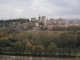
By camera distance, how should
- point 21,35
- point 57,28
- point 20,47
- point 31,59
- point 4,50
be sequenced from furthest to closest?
point 57,28, point 21,35, point 4,50, point 20,47, point 31,59

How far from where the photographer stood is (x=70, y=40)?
17188 millimetres

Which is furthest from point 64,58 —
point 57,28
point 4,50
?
point 57,28

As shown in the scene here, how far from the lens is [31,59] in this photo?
1423 centimetres

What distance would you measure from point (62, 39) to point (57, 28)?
15186mm

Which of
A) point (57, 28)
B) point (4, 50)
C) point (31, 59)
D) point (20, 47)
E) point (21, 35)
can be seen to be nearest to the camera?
point (31, 59)

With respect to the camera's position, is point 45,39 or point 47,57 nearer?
point 47,57

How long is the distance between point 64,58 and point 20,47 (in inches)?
157

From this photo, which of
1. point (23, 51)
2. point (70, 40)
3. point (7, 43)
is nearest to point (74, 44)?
point (70, 40)

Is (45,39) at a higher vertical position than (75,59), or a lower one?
higher

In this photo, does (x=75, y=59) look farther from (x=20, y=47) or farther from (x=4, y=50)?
(x=4, y=50)

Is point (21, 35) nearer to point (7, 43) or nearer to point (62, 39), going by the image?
point (7, 43)

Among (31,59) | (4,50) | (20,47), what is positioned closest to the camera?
(31,59)

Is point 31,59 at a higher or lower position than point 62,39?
lower

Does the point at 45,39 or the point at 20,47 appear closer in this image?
the point at 20,47
